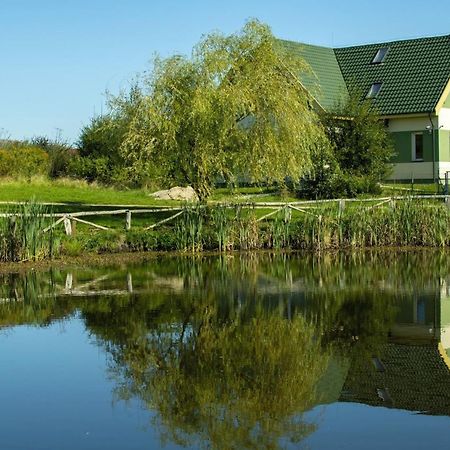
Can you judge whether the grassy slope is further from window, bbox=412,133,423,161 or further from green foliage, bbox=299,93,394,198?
window, bbox=412,133,423,161

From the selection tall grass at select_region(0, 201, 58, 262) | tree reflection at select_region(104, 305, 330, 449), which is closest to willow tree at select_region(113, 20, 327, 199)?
tall grass at select_region(0, 201, 58, 262)

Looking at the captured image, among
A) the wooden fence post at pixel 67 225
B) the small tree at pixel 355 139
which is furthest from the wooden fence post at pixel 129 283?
the small tree at pixel 355 139

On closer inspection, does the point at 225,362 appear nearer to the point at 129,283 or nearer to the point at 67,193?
the point at 129,283

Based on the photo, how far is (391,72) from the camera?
4722 cm

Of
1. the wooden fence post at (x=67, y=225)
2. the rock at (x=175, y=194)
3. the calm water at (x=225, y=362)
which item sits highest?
the rock at (x=175, y=194)

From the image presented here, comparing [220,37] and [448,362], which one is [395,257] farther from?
[448,362]

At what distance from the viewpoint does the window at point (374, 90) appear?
46625mm

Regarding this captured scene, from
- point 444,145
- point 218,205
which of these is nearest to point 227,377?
point 218,205

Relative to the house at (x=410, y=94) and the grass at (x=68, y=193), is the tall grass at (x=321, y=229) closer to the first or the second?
the grass at (x=68, y=193)

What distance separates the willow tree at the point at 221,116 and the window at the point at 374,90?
58.2 feet

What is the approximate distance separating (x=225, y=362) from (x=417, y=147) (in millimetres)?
35427

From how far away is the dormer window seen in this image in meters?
48.3

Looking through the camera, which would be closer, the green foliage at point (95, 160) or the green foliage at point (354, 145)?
the green foliage at point (354, 145)

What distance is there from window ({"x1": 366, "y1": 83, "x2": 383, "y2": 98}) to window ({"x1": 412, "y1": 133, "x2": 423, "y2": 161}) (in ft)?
9.09
